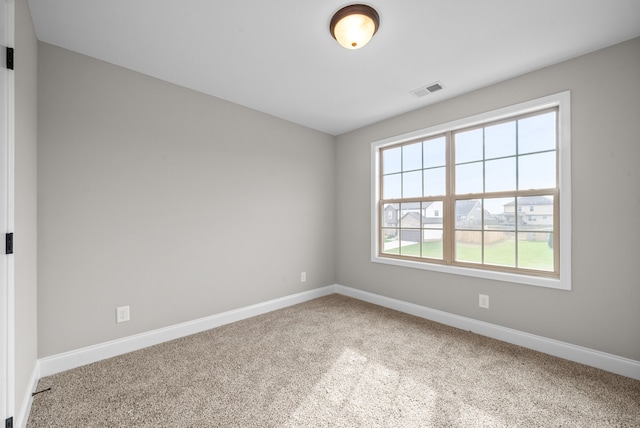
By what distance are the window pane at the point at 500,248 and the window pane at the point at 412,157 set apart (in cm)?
118

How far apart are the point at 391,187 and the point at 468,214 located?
1085 millimetres

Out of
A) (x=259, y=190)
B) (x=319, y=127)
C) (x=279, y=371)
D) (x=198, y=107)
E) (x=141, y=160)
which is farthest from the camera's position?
(x=319, y=127)

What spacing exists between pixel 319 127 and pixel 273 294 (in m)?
2.45

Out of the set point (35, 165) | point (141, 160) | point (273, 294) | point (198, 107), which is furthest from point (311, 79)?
point (273, 294)

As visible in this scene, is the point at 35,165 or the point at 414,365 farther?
the point at 414,365

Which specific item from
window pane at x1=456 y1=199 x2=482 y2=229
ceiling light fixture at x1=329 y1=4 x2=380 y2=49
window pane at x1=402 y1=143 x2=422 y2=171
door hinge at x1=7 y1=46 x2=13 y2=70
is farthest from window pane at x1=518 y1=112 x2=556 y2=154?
door hinge at x1=7 y1=46 x2=13 y2=70

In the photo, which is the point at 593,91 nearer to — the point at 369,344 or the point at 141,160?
the point at 369,344

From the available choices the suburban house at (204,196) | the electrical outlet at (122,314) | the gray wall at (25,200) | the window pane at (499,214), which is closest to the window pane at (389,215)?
the suburban house at (204,196)

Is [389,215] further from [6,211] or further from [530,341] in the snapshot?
[6,211]

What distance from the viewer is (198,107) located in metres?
2.93

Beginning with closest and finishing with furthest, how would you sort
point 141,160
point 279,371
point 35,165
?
1. point 35,165
2. point 279,371
3. point 141,160

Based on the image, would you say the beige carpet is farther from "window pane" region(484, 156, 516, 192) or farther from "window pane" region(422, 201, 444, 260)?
"window pane" region(484, 156, 516, 192)

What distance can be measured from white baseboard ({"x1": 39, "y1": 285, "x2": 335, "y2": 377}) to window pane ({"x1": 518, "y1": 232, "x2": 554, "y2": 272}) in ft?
8.89

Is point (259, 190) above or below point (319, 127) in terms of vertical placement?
below
